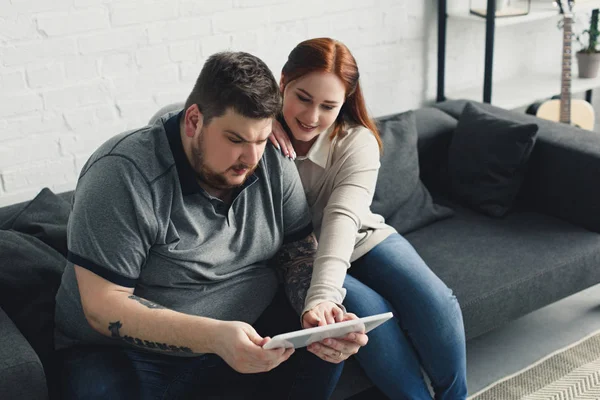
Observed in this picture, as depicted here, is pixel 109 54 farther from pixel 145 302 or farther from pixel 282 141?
pixel 145 302

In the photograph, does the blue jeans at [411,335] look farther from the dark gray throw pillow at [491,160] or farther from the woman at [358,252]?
the dark gray throw pillow at [491,160]

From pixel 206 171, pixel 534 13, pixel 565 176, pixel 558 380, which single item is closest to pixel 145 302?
pixel 206 171

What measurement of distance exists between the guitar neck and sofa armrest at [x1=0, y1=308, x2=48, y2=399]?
8.17 ft

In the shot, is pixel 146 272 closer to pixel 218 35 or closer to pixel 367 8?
pixel 218 35

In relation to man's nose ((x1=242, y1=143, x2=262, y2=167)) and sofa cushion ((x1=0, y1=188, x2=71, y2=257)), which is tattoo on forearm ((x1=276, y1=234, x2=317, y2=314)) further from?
sofa cushion ((x1=0, y1=188, x2=71, y2=257))

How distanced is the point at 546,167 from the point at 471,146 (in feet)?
0.85

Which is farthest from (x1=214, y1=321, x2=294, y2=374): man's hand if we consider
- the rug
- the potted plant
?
the potted plant

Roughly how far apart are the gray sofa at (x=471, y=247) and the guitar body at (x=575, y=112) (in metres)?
0.61

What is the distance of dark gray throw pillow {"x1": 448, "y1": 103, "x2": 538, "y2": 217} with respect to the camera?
2527 mm

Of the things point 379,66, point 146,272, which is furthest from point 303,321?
point 379,66

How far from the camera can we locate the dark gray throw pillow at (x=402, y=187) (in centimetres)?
246

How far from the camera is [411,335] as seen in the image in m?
1.92

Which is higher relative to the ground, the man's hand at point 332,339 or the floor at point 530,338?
the man's hand at point 332,339

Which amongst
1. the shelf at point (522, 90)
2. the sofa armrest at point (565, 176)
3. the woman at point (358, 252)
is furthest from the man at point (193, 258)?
the shelf at point (522, 90)
